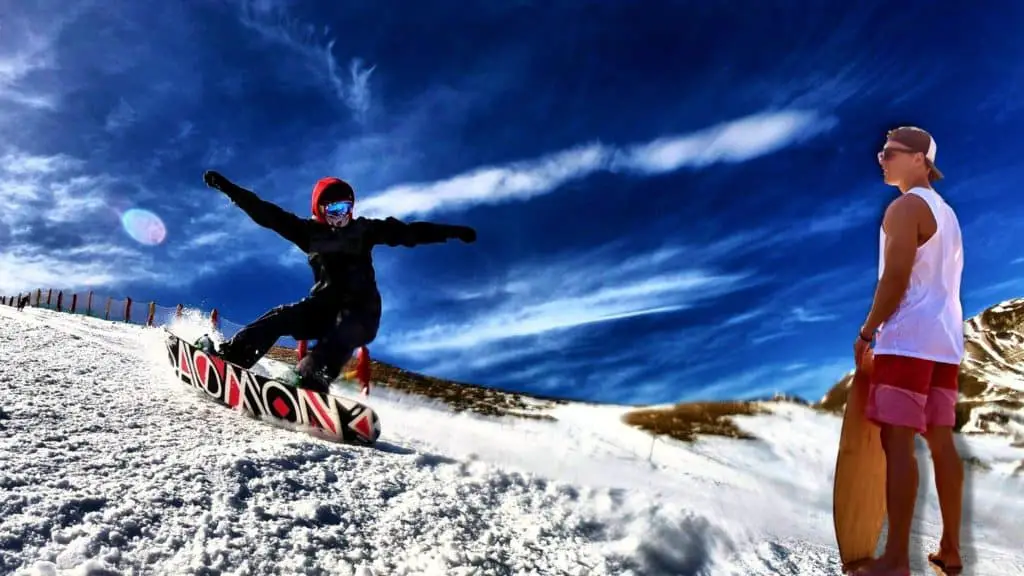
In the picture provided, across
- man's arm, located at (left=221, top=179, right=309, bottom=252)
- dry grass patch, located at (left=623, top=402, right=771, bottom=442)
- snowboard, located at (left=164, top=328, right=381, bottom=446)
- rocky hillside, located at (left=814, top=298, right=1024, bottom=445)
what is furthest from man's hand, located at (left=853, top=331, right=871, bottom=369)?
rocky hillside, located at (left=814, top=298, right=1024, bottom=445)

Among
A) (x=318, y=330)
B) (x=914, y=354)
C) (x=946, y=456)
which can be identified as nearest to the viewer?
(x=914, y=354)

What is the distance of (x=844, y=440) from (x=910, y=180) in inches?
56.2

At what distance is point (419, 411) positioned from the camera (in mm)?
8312

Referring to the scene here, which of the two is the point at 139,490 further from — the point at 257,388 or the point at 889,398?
the point at 889,398

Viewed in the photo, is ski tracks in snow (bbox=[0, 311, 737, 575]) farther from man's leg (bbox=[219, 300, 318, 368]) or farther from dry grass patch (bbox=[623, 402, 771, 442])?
dry grass patch (bbox=[623, 402, 771, 442])

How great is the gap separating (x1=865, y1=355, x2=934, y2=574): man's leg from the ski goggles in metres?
4.87

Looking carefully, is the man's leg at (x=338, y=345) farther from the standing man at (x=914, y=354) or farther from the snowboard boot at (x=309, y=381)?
the standing man at (x=914, y=354)

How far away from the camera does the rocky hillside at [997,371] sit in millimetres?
35406

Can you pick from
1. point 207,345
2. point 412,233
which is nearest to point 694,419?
point 412,233

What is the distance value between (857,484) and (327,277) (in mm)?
4791

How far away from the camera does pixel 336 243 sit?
6.22 meters

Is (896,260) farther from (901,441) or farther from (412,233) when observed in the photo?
(412,233)

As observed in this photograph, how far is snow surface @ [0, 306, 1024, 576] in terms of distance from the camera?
2467 millimetres

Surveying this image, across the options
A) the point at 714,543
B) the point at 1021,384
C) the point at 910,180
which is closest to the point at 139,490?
the point at 714,543
